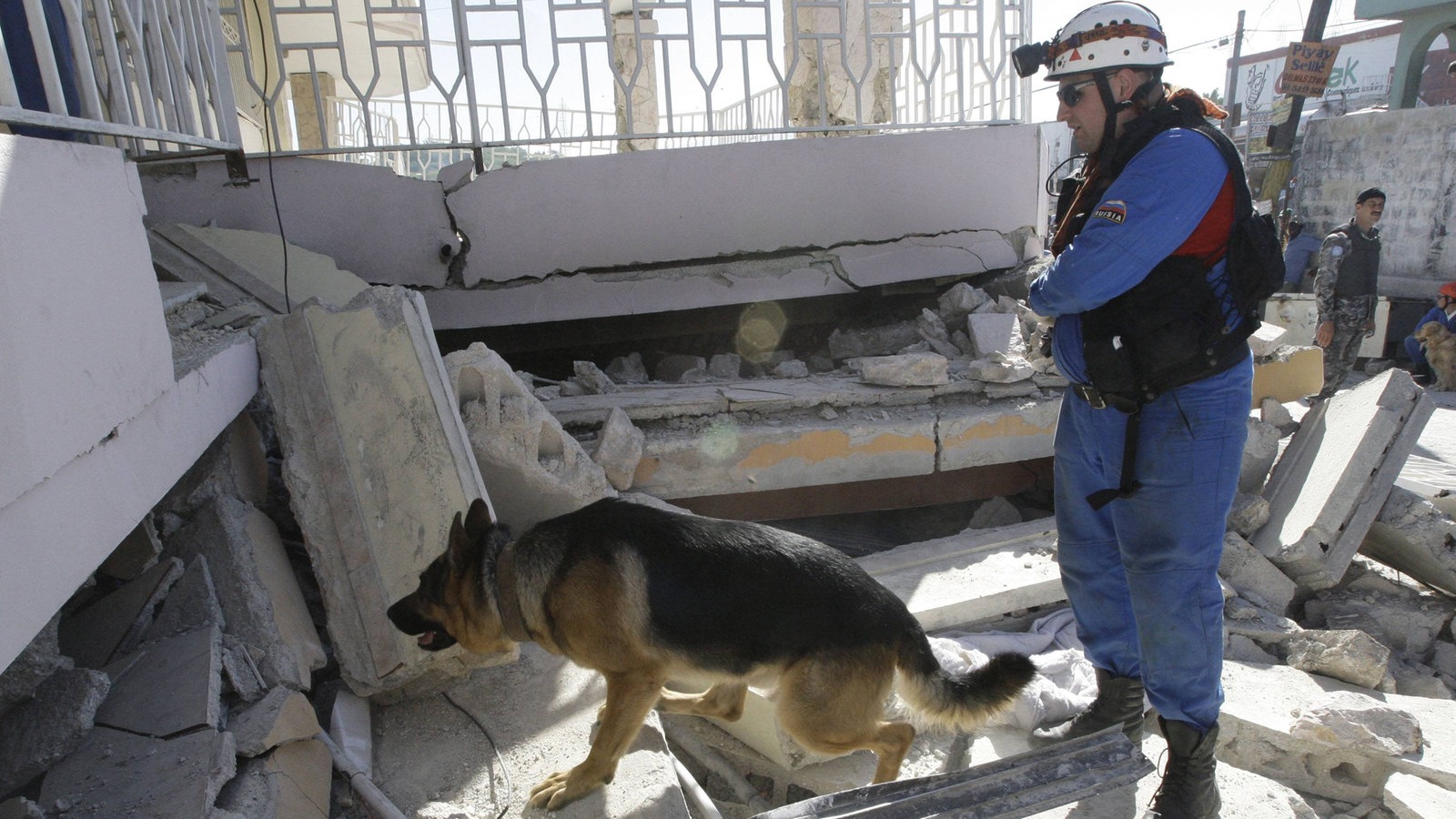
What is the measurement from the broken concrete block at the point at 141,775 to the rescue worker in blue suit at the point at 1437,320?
454 inches

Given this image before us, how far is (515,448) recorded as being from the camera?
11.2 feet

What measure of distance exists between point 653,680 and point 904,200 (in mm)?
4313

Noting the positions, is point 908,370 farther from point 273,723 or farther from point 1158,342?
point 273,723

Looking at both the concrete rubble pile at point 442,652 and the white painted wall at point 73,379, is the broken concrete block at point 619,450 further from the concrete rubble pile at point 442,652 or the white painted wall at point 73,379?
the white painted wall at point 73,379

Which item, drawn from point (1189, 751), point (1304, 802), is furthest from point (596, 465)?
point (1304, 802)

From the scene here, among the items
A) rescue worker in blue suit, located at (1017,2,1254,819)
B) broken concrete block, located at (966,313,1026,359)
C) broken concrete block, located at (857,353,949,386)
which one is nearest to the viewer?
rescue worker in blue suit, located at (1017,2,1254,819)

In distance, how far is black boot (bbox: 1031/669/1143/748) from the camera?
9.22ft

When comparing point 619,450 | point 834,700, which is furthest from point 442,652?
point 619,450

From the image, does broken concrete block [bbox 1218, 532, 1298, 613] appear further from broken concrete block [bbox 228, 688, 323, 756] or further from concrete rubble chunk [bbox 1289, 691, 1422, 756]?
broken concrete block [bbox 228, 688, 323, 756]

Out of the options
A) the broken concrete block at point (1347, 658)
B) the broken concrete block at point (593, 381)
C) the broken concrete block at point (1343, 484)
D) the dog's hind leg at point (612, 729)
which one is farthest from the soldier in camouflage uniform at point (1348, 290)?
the dog's hind leg at point (612, 729)

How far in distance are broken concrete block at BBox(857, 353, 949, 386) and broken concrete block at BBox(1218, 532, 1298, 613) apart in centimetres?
169

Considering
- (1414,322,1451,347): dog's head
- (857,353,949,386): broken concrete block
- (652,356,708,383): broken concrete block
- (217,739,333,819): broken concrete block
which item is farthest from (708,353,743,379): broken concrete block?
(1414,322,1451,347): dog's head

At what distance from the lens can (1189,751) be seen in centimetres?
247

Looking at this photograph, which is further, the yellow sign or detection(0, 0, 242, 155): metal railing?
the yellow sign
